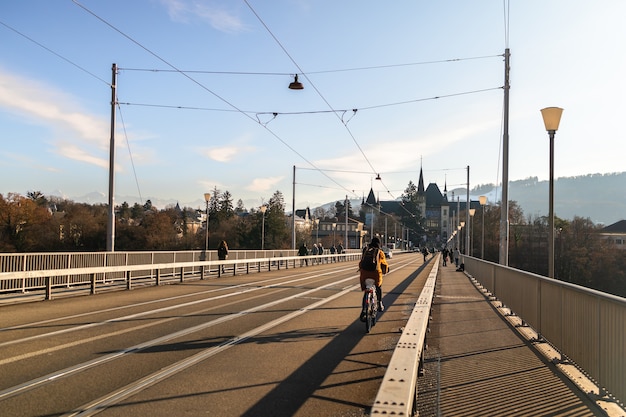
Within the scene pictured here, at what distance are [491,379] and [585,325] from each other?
4.40ft

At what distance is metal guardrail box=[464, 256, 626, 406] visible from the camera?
5574 millimetres

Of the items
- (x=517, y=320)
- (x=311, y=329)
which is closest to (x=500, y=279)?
(x=517, y=320)

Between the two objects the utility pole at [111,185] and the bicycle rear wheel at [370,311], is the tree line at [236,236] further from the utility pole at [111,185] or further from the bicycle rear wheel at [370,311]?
the bicycle rear wheel at [370,311]

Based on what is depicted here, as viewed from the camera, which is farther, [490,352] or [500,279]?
[500,279]

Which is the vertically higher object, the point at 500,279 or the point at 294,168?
the point at 294,168

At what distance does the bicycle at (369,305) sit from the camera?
10859 millimetres

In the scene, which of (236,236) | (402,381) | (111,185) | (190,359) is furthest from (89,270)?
(236,236)

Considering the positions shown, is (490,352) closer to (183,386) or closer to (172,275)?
(183,386)

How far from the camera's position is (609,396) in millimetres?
6250

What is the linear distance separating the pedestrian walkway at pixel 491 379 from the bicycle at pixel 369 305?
3.88 feet

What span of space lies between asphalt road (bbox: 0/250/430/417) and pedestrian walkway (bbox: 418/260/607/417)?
2.58 feet

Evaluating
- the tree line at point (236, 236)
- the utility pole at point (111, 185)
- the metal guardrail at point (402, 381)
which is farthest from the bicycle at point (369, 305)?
the tree line at point (236, 236)

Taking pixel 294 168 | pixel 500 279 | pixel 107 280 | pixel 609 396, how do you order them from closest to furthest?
pixel 609 396, pixel 500 279, pixel 107 280, pixel 294 168

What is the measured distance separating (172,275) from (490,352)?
18656 millimetres
